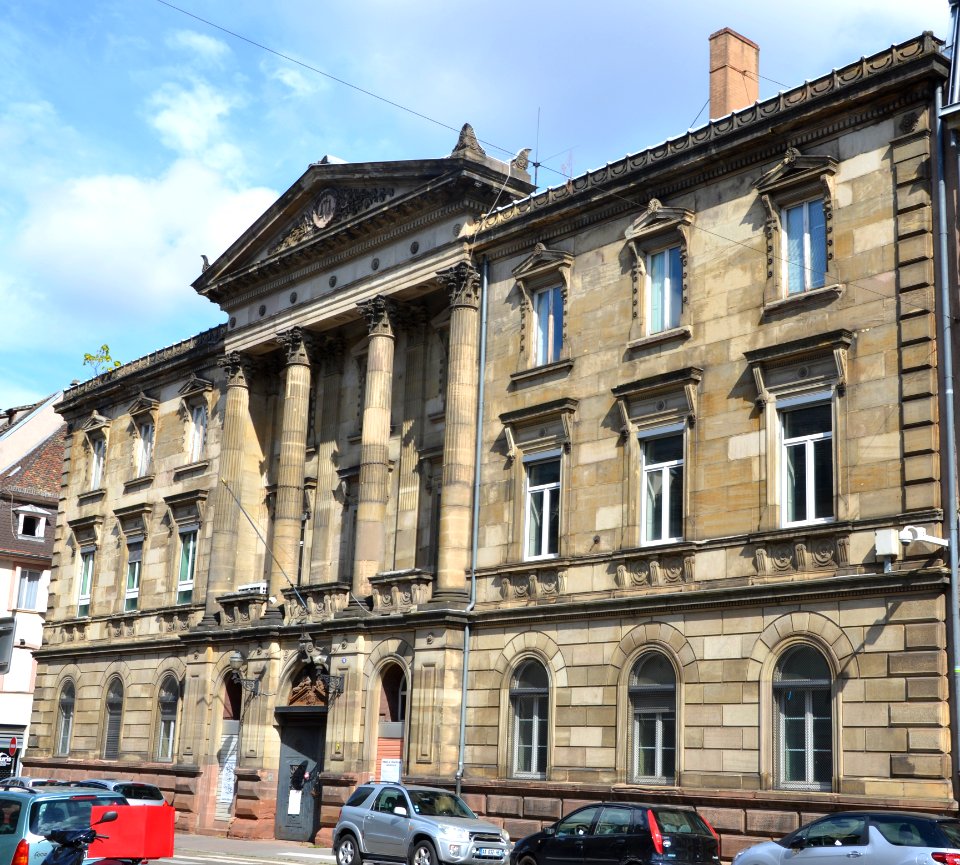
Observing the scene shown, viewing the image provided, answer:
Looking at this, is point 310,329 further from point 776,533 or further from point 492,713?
point 776,533

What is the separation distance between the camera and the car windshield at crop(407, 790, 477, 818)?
91.0ft

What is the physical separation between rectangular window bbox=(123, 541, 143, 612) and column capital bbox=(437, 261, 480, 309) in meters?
19.5

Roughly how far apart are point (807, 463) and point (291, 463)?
18618 millimetres

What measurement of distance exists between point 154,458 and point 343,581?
47.3 feet

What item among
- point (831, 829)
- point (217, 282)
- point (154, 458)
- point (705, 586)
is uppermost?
point (217, 282)

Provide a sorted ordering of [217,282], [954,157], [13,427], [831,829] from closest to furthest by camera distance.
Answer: [831,829] < [954,157] < [217,282] < [13,427]

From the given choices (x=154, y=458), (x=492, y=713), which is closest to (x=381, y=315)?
(x=492, y=713)

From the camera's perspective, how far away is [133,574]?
50156mm

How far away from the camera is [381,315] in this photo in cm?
3891

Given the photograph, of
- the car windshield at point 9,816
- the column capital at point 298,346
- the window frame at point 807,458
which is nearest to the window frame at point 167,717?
the column capital at point 298,346

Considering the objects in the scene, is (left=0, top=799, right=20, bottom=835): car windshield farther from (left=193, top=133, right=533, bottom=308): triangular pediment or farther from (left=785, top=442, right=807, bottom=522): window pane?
(left=193, top=133, right=533, bottom=308): triangular pediment

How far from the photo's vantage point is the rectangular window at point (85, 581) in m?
52.6

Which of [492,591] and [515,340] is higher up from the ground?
[515,340]

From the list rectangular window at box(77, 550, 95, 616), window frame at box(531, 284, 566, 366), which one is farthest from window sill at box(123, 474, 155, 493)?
window frame at box(531, 284, 566, 366)
